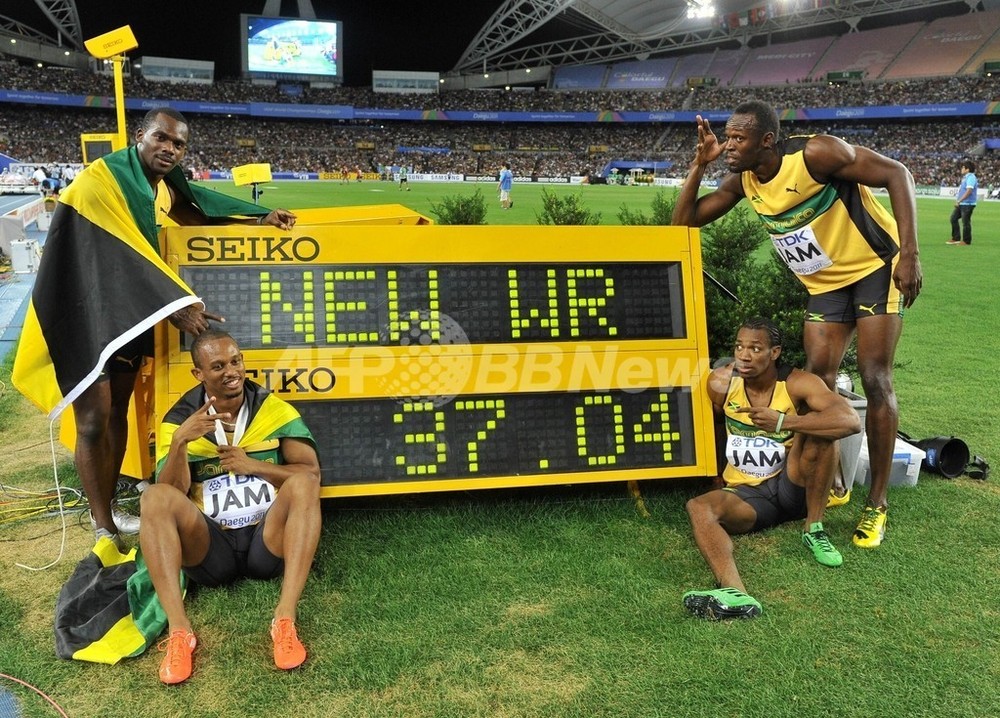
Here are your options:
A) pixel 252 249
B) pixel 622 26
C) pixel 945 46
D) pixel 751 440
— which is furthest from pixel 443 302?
pixel 622 26

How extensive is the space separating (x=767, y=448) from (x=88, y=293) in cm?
345

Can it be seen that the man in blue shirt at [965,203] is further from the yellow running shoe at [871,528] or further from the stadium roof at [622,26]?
the stadium roof at [622,26]

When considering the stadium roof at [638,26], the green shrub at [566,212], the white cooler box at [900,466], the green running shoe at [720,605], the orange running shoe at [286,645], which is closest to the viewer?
the orange running shoe at [286,645]

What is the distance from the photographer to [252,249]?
3557 millimetres

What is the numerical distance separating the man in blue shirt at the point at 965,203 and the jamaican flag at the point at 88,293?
1498cm

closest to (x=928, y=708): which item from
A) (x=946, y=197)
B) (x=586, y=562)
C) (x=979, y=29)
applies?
(x=586, y=562)

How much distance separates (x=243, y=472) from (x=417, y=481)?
0.90m

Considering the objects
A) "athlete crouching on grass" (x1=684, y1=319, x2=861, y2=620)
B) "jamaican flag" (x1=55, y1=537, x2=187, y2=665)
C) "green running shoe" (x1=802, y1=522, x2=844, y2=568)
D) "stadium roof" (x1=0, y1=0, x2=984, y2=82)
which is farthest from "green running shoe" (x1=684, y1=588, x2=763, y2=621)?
"stadium roof" (x1=0, y1=0, x2=984, y2=82)

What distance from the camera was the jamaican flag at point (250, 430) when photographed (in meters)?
3.04

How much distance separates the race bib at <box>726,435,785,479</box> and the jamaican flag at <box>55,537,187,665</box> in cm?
281

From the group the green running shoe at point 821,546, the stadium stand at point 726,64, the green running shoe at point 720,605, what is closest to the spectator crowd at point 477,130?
the stadium stand at point 726,64

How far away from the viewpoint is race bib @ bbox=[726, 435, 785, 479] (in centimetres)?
366

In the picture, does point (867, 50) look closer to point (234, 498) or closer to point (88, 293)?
point (88, 293)

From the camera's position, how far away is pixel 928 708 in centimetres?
243
